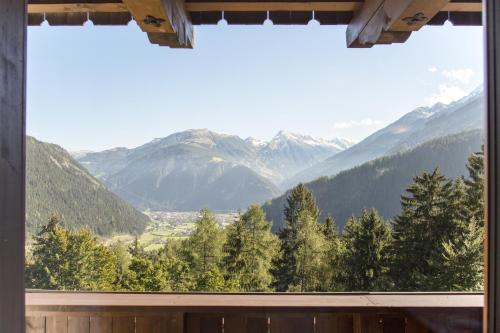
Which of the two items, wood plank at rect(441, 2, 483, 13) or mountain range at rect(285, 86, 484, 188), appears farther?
mountain range at rect(285, 86, 484, 188)

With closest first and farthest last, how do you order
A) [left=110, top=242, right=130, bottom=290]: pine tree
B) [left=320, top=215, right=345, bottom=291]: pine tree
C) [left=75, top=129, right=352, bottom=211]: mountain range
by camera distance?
[left=110, top=242, right=130, bottom=290]: pine tree, [left=320, top=215, right=345, bottom=291]: pine tree, [left=75, top=129, right=352, bottom=211]: mountain range

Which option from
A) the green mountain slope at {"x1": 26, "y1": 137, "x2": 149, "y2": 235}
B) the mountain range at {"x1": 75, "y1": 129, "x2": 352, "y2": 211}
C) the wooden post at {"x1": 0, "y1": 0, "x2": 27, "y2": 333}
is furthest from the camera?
the mountain range at {"x1": 75, "y1": 129, "x2": 352, "y2": 211}

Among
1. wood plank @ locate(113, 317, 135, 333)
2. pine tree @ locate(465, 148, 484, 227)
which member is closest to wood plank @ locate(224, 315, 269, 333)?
wood plank @ locate(113, 317, 135, 333)

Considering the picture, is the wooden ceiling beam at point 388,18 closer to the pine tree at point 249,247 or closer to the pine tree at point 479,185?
the pine tree at point 479,185

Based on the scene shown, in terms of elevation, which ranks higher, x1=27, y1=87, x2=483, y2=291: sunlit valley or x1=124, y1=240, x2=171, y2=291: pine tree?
x1=27, y1=87, x2=483, y2=291: sunlit valley

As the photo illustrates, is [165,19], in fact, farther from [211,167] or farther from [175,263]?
[211,167]

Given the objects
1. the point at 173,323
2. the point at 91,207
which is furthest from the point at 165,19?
the point at 91,207

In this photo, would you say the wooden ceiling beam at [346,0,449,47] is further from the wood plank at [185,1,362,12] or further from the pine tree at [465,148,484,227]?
the pine tree at [465,148,484,227]

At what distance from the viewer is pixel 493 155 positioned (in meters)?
0.44

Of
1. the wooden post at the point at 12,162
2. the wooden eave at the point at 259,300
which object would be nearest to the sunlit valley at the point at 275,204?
the wooden eave at the point at 259,300

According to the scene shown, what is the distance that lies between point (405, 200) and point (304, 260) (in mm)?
4027

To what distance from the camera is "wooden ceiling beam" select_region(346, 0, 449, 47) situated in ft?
2.80

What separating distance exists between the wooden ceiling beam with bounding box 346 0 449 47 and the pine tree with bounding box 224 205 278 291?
11.8 meters

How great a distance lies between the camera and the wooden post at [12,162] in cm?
32
